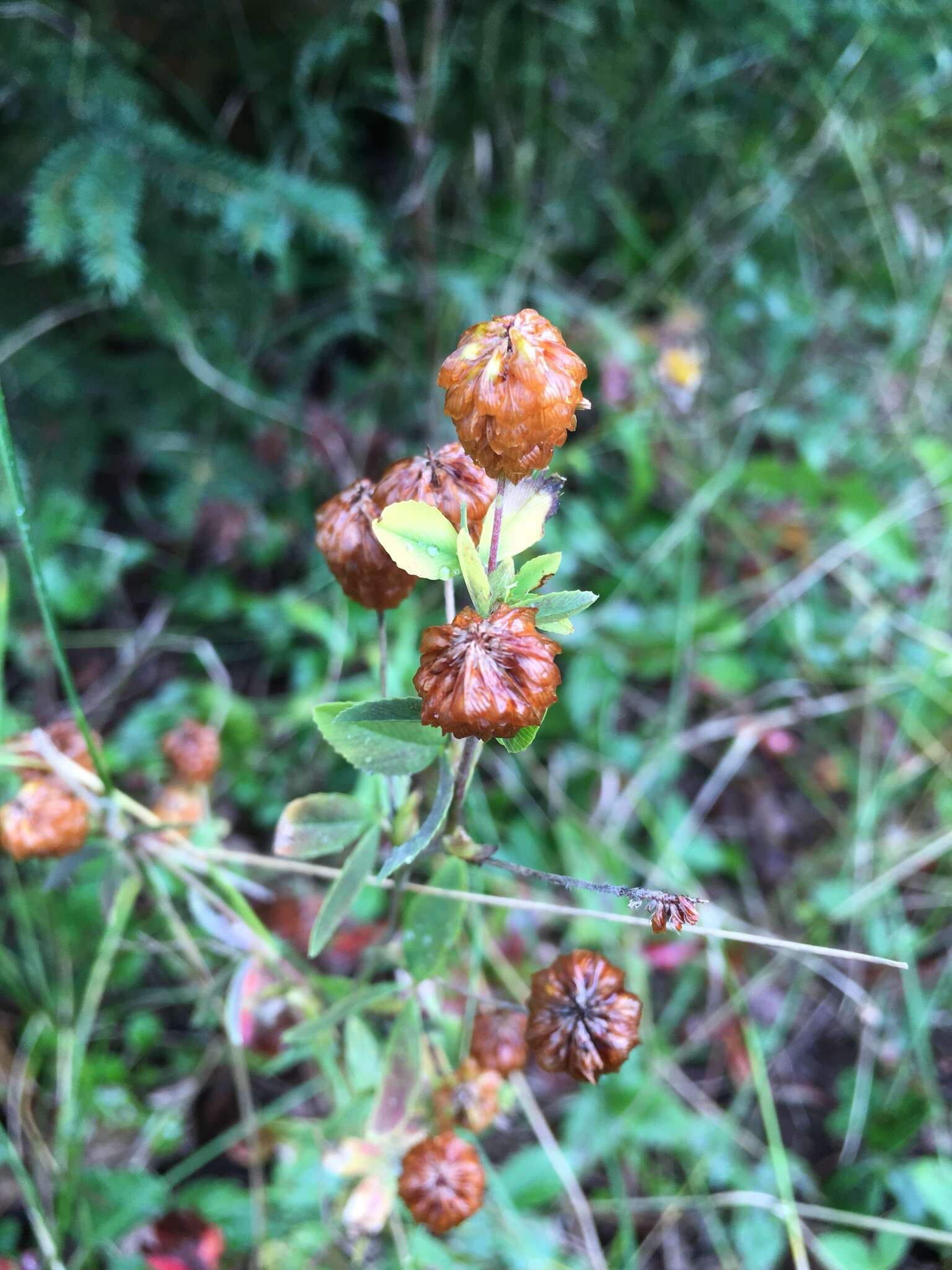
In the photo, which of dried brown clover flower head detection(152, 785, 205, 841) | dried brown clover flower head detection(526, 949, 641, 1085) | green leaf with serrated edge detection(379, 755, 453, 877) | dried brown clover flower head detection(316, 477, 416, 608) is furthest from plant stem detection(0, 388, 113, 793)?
dried brown clover flower head detection(526, 949, 641, 1085)

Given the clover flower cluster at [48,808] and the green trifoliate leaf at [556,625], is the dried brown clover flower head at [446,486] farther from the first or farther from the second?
the clover flower cluster at [48,808]

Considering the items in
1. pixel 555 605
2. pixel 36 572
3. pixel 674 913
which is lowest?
Answer: pixel 674 913

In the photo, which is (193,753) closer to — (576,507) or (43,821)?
(43,821)

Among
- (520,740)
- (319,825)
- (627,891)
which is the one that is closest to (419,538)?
(520,740)

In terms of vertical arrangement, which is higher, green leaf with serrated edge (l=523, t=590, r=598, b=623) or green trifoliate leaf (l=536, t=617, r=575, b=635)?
green leaf with serrated edge (l=523, t=590, r=598, b=623)

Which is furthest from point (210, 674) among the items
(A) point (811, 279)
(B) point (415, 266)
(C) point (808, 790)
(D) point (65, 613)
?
(A) point (811, 279)

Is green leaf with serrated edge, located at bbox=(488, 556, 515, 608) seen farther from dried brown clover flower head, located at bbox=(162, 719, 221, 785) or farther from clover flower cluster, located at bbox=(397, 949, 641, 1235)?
dried brown clover flower head, located at bbox=(162, 719, 221, 785)
